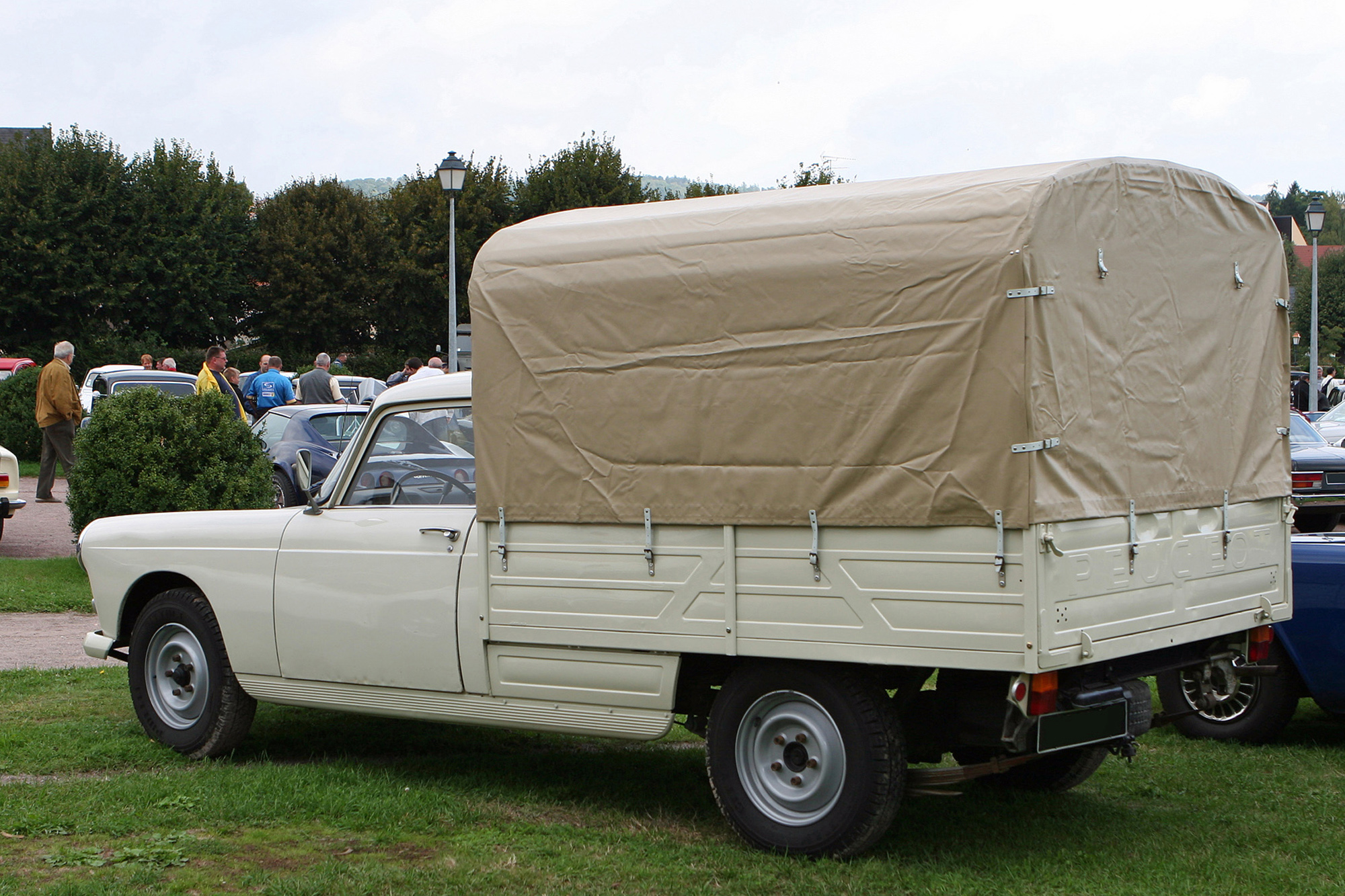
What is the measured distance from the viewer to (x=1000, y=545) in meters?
4.27

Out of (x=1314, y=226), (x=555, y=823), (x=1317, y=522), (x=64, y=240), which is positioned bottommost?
(x=555, y=823)

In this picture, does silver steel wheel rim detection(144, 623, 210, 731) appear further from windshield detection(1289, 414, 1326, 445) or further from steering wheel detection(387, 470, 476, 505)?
windshield detection(1289, 414, 1326, 445)

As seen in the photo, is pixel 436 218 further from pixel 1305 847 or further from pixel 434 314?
pixel 1305 847

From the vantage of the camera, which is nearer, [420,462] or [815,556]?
[815,556]

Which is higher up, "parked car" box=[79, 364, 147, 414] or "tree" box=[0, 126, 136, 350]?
"tree" box=[0, 126, 136, 350]

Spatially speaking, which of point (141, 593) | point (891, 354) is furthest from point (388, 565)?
point (891, 354)

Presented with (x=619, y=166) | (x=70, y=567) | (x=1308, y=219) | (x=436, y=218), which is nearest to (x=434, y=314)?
(x=436, y=218)

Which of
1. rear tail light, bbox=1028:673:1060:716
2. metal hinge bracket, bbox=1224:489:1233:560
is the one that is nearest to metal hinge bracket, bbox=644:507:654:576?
rear tail light, bbox=1028:673:1060:716

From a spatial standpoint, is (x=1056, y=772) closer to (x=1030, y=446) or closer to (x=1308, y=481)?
(x=1030, y=446)

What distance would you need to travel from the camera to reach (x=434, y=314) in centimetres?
4650

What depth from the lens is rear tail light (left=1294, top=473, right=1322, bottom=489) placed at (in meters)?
12.6

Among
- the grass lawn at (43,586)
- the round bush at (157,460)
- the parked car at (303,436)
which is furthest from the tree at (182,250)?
the round bush at (157,460)

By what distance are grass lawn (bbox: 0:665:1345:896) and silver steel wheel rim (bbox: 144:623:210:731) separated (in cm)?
19

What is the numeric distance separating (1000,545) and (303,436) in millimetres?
13110
